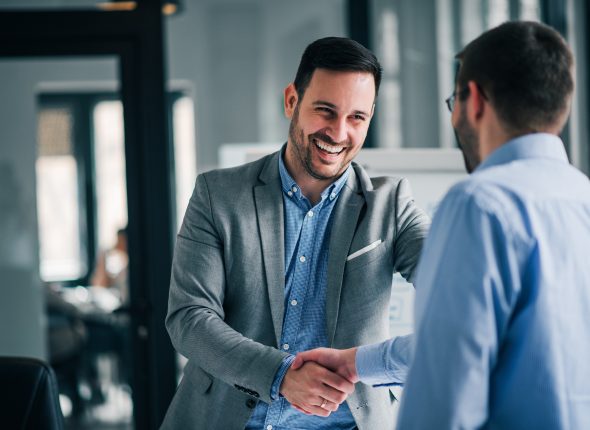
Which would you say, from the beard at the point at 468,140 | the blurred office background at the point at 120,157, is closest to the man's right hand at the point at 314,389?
the beard at the point at 468,140

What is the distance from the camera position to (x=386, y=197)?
68.3 inches

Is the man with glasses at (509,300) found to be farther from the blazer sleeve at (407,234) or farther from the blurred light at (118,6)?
the blurred light at (118,6)

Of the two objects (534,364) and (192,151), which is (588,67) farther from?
(192,151)

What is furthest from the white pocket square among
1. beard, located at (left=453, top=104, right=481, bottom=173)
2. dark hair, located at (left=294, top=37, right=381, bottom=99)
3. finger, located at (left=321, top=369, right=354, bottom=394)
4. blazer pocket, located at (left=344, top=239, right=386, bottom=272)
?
beard, located at (left=453, top=104, right=481, bottom=173)

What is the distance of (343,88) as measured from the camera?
1.68 meters

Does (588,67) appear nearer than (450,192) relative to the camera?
No

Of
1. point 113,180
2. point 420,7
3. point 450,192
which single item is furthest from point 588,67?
point 450,192

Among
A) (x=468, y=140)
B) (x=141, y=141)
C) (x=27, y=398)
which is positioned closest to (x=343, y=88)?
(x=468, y=140)

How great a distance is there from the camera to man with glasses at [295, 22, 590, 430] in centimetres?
99

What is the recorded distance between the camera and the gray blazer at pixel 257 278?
1638mm

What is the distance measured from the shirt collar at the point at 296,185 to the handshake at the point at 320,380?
359 mm

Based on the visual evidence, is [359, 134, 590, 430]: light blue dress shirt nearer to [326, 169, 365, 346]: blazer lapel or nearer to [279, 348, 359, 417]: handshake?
[279, 348, 359, 417]: handshake

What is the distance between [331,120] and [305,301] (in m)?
0.40

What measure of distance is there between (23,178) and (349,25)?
1641 millimetres
